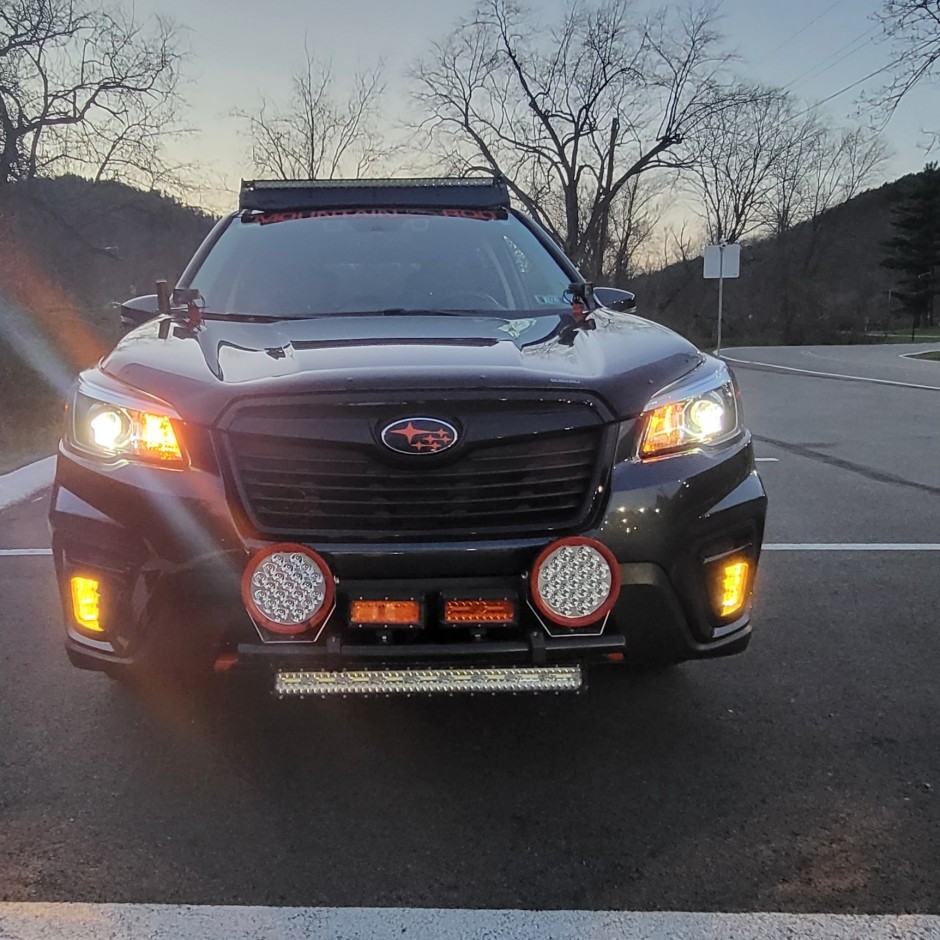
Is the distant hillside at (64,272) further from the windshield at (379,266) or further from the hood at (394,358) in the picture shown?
the hood at (394,358)

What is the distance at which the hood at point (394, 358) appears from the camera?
2.42 m

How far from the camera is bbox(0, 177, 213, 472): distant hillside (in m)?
10.6

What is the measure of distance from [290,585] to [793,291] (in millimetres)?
54370

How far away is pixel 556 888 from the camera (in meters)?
2.19

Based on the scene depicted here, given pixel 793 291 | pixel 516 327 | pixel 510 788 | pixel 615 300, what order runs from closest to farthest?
pixel 510 788
pixel 516 327
pixel 615 300
pixel 793 291

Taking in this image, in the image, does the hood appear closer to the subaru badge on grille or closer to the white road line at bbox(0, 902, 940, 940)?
the subaru badge on grille

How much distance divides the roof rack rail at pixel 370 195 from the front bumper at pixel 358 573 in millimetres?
2157

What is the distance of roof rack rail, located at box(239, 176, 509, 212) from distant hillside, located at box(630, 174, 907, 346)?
35457mm

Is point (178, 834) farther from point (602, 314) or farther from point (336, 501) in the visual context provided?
point (602, 314)

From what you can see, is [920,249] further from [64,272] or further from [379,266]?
[379,266]

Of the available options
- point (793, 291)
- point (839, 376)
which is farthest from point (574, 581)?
point (793, 291)

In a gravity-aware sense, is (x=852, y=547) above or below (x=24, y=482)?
below

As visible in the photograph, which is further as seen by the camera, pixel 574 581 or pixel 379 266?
pixel 379 266

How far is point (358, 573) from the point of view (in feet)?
7.63
